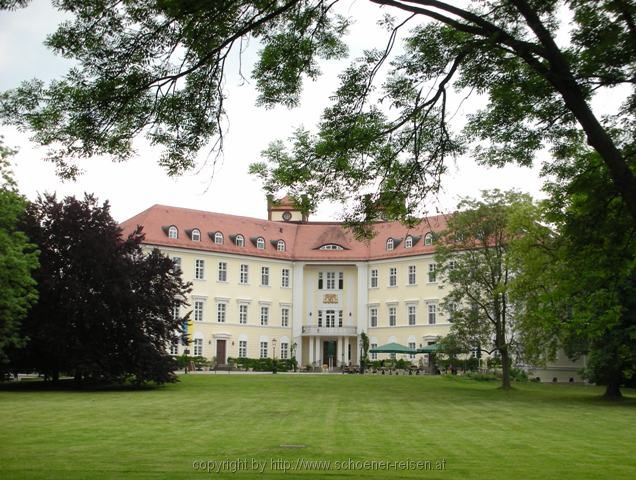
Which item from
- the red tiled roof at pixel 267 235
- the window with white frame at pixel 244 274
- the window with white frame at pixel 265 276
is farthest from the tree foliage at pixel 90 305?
the window with white frame at pixel 265 276

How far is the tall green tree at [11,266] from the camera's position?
29.2 meters

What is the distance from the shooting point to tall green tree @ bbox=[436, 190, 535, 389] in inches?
1428

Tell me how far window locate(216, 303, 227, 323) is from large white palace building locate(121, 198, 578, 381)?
0.08m

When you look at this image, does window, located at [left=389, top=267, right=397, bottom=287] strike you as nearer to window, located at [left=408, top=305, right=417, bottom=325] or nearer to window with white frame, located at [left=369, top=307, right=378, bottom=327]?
window, located at [left=408, top=305, right=417, bottom=325]

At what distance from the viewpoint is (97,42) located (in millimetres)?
8734

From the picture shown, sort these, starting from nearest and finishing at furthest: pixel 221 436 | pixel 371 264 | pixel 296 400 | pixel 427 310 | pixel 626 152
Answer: pixel 626 152 < pixel 221 436 < pixel 296 400 < pixel 427 310 < pixel 371 264

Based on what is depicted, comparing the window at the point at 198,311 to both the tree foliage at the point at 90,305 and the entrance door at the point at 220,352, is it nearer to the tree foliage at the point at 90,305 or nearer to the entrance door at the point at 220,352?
the entrance door at the point at 220,352

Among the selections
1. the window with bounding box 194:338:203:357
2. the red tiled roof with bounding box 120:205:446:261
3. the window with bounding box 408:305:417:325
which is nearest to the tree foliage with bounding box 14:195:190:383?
the red tiled roof with bounding box 120:205:446:261

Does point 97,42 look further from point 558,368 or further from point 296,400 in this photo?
point 558,368

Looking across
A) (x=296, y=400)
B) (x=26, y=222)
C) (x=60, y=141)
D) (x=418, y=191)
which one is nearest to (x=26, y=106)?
(x=60, y=141)

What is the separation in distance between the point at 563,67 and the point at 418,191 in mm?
3493

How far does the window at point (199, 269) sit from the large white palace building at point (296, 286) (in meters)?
0.02

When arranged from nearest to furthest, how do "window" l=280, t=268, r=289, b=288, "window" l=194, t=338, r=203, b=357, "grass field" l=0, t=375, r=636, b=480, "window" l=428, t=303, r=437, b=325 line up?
"grass field" l=0, t=375, r=636, b=480 → "window" l=194, t=338, r=203, b=357 → "window" l=428, t=303, r=437, b=325 → "window" l=280, t=268, r=289, b=288

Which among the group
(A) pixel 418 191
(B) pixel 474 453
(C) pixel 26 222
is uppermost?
(C) pixel 26 222
